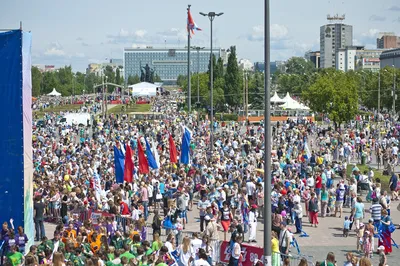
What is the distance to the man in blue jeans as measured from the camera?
21.7 metres

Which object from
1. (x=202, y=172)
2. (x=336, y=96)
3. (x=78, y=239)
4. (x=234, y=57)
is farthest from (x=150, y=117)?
(x=78, y=239)

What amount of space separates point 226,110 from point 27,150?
250ft

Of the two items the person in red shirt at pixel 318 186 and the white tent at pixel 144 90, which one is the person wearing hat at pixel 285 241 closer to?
the person in red shirt at pixel 318 186

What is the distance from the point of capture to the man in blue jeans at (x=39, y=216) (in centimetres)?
2169

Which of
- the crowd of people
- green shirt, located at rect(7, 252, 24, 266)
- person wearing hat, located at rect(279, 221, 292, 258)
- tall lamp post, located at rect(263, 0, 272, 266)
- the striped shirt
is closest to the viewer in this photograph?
tall lamp post, located at rect(263, 0, 272, 266)

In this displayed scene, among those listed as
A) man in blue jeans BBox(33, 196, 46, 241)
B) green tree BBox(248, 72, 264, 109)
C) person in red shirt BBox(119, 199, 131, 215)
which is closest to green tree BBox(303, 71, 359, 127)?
green tree BBox(248, 72, 264, 109)

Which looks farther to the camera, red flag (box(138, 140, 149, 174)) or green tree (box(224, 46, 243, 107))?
green tree (box(224, 46, 243, 107))

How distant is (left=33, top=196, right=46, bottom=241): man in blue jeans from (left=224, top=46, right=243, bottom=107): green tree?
2699 inches

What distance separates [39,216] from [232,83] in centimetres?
6991

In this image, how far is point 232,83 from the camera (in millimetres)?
90500

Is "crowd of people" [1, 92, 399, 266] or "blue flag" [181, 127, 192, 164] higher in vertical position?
"blue flag" [181, 127, 192, 164]

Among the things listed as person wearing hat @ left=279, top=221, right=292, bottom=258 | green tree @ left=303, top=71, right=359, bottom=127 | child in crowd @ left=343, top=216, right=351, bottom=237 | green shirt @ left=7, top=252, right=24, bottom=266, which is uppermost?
green tree @ left=303, top=71, right=359, bottom=127

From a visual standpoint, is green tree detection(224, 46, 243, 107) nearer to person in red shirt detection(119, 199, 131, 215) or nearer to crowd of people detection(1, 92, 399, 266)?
crowd of people detection(1, 92, 399, 266)

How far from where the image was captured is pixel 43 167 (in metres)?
33.5
